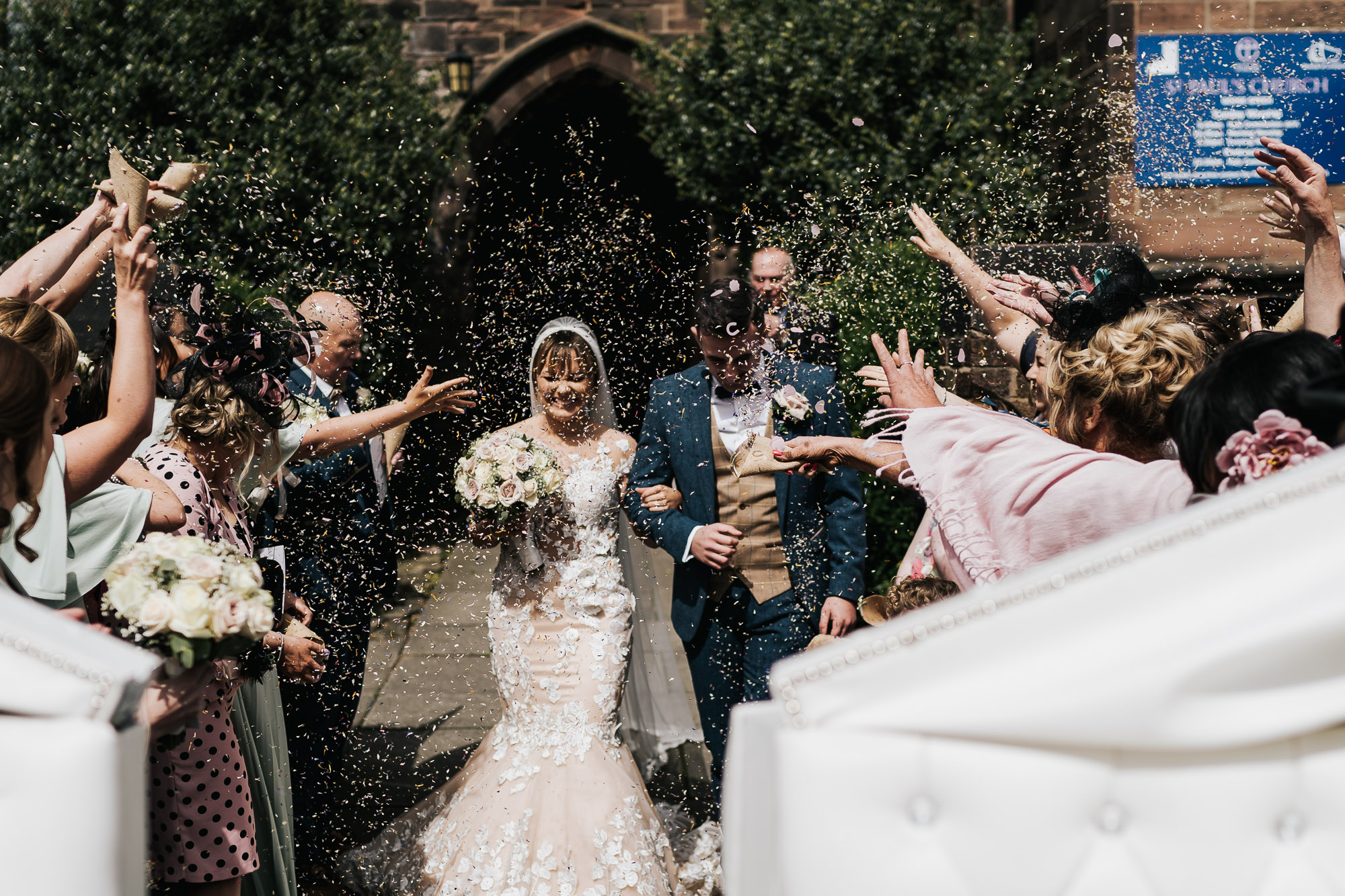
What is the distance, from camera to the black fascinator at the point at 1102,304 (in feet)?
9.56

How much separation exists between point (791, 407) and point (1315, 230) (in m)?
1.64

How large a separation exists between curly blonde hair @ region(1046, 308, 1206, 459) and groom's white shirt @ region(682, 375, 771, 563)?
146 centimetres

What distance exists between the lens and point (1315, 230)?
288 cm

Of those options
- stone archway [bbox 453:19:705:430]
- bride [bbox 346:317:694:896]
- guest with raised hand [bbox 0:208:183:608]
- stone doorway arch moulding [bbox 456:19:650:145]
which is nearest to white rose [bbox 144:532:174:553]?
guest with raised hand [bbox 0:208:183:608]

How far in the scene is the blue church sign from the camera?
6.34 m

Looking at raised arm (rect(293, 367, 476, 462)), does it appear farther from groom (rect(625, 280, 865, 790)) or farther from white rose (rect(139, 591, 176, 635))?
white rose (rect(139, 591, 176, 635))

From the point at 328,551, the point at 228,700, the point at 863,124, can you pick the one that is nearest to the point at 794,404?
the point at 328,551

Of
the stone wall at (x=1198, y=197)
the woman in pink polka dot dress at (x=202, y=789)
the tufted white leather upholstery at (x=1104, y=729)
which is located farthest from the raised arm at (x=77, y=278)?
the stone wall at (x=1198, y=197)

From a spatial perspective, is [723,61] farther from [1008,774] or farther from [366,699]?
[1008,774]

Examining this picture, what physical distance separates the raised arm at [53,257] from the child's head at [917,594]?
2499mm

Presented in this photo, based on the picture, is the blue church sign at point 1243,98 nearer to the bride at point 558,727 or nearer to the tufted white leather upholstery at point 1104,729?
the bride at point 558,727

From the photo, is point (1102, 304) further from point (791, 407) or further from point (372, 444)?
point (372, 444)

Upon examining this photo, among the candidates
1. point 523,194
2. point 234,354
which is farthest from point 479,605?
point 523,194

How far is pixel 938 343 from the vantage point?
5863mm
